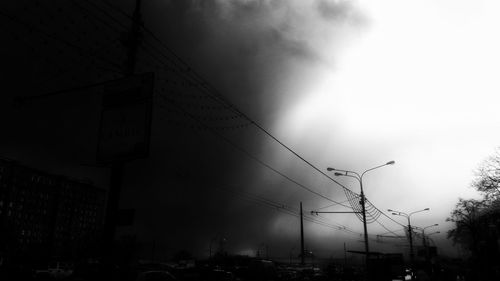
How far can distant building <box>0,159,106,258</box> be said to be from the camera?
406 feet

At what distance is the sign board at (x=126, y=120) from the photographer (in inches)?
469

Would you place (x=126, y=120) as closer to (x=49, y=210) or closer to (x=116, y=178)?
(x=116, y=178)

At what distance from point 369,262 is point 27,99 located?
104 ft

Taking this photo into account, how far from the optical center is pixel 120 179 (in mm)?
11562

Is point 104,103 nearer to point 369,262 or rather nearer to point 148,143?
point 148,143

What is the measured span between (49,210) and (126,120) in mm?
153810

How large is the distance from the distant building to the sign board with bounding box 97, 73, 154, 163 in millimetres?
106304

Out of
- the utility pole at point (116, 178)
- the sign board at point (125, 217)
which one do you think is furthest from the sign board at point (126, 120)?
the sign board at point (125, 217)

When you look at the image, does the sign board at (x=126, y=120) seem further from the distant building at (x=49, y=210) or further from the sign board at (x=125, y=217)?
the distant building at (x=49, y=210)

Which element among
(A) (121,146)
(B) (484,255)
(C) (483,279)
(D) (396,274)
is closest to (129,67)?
(A) (121,146)

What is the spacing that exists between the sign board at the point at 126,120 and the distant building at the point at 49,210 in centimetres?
10630

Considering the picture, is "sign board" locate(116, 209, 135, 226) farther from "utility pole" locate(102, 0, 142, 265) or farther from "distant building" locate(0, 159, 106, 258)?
"distant building" locate(0, 159, 106, 258)

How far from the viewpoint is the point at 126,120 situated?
40.2ft

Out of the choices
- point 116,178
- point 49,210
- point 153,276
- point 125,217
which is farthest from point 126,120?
point 49,210
